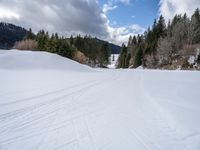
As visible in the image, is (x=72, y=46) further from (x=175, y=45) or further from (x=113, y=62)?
(x=113, y=62)

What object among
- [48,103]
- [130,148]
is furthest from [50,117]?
[130,148]

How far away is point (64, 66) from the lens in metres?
21.1

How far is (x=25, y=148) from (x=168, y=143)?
2.53m

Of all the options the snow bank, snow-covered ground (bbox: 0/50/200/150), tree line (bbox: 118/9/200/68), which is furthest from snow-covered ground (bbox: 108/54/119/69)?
snow-covered ground (bbox: 0/50/200/150)

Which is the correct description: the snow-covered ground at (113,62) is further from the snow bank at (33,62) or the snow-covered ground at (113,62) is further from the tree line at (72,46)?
the snow bank at (33,62)

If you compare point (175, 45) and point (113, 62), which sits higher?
point (175, 45)

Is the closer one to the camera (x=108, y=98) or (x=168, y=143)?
(x=168, y=143)

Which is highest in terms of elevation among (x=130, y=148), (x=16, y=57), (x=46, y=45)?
(x=46, y=45)

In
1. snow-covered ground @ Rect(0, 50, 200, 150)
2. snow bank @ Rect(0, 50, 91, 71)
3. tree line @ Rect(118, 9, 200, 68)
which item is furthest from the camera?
tree line @ Rect(118, 9, 200, 68)

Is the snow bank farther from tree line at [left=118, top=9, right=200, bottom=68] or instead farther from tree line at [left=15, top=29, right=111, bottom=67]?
tree line at [left=118, top=9, right=200, bottom=68]

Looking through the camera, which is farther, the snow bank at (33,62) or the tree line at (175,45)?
the tree line at (175,45)

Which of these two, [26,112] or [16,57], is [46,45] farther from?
[26,112]

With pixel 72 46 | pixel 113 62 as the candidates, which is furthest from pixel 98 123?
pixel 113 62

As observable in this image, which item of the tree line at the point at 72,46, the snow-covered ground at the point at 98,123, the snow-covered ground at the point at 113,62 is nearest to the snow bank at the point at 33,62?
the snow-covered ground at the point at 98,123
